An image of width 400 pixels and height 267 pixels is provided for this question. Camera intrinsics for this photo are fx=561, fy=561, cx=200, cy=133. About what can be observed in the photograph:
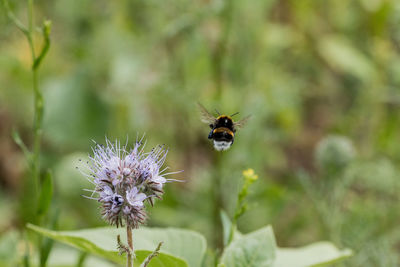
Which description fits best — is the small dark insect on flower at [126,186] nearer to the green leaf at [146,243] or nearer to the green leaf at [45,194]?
the green leaf at [146,243]

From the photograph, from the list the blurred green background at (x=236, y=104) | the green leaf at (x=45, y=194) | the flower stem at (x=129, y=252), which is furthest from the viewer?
the blurred green background at (x=236, y=104)

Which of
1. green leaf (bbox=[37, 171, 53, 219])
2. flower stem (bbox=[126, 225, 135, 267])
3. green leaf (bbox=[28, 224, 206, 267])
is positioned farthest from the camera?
green leaf (bbox=[37, 171, 53, 219])

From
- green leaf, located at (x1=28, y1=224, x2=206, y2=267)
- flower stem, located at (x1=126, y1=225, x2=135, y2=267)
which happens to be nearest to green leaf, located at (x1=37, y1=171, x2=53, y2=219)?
green leaf, located at (x1=28, y1=224, x2=206, y2=267)

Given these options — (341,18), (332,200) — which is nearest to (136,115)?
(332,200)

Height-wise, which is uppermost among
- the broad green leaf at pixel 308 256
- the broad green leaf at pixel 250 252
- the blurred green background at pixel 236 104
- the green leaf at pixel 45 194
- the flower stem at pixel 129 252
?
the blurred green background at pixel 236 104

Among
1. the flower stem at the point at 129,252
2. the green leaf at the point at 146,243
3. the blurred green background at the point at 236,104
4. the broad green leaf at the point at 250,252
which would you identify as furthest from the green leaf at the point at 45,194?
the blurred green background at the point at 236,104

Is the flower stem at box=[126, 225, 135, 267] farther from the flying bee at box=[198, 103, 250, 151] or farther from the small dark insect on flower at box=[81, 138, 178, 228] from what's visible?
the flying bee at box=[198, 103, 250, 151]

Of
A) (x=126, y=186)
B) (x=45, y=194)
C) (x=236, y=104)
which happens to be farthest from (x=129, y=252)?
(x=236, y=104)
